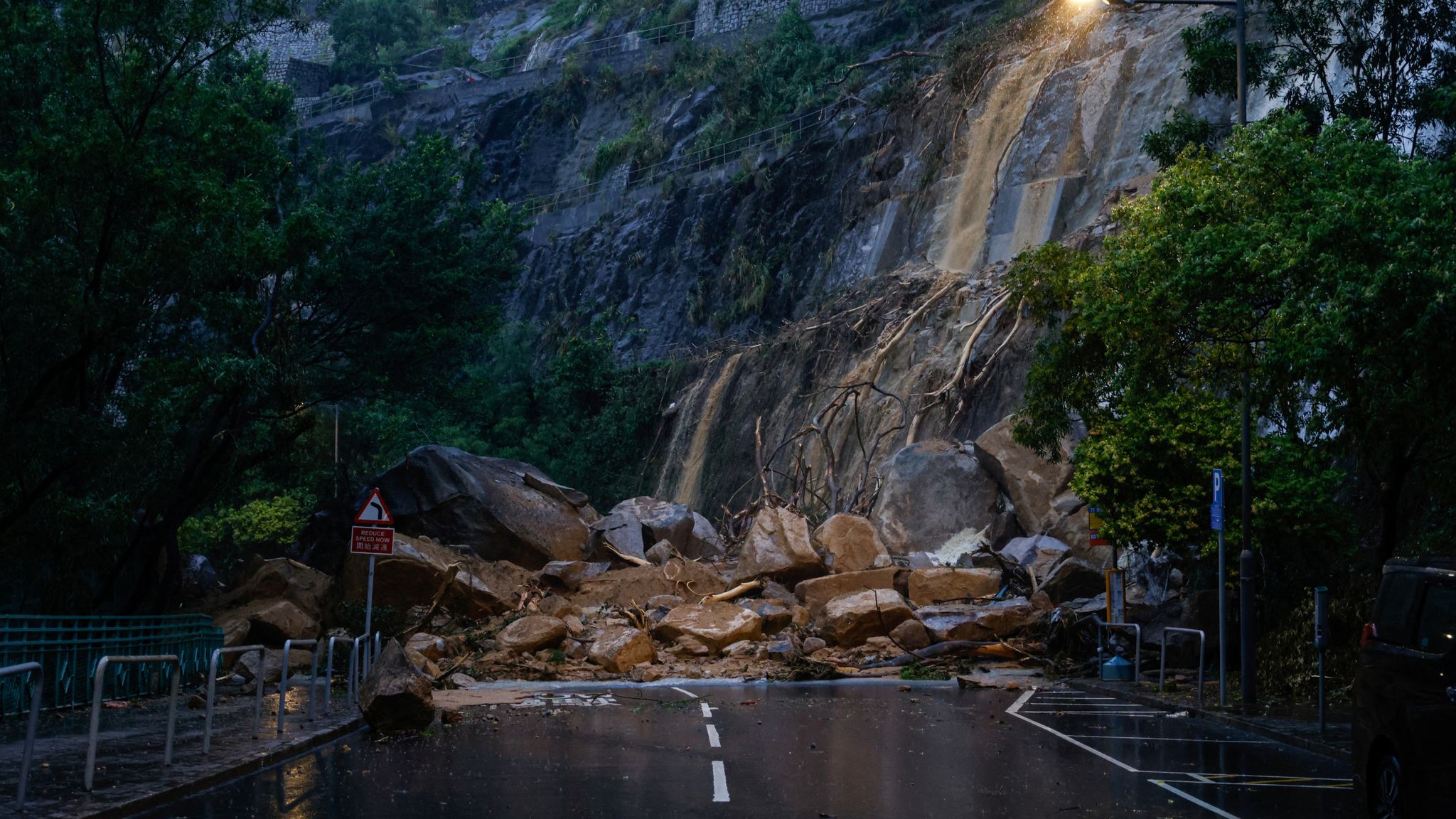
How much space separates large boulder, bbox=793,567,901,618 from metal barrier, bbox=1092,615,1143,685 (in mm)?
5666

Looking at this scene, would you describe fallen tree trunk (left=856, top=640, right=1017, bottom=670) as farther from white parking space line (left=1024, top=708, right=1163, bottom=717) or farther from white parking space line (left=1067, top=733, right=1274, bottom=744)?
white parking space line (left=1067, top=733, right=1274, bottom=744)

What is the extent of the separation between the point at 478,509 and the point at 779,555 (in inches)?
345

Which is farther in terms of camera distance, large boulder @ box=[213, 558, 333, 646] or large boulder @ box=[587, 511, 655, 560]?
large boulder @ box=[587, 511, 655, 560]

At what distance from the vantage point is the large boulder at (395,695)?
13938 mm

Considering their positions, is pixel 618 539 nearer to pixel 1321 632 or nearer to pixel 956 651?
pixel 956 651

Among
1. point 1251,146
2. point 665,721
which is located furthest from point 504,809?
point 1251,146

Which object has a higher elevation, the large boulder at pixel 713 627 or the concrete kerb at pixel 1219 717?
the large boulder at pixel 713 627

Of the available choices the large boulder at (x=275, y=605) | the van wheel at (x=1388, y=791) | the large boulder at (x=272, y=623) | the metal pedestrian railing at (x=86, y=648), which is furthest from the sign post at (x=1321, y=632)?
the large boulder at (x=272, y=623)

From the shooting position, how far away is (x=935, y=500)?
32219mm

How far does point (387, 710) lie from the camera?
46.0 ft

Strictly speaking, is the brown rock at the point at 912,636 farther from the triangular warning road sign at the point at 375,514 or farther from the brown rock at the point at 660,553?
the triangular warning road sign at the point at 375,514

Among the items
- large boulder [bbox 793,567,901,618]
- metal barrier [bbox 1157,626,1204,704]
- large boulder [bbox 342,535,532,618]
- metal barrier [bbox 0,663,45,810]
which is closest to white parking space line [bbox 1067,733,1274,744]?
metal barrier [bbox 1157,626,1204,704]

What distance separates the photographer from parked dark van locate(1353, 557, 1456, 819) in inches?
288

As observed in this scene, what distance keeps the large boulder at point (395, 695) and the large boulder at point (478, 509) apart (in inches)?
712
